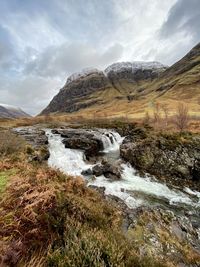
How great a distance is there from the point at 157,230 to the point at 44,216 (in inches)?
271

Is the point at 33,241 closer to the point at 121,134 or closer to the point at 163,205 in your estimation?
the point at 163,205

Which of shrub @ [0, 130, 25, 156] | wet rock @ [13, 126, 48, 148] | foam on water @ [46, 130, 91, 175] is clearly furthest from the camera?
wet rock @ [13, 126, 48, 148]

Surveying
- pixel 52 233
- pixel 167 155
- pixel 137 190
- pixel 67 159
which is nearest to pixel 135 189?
pixel 137 190

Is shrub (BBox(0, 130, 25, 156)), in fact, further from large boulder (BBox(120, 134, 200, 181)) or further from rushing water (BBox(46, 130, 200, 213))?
large boulder (BBox(120, 134, 200, 181))

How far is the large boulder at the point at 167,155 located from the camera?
926 inches

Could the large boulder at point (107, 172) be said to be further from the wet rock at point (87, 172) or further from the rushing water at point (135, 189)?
the rushing water at point (135, 189)

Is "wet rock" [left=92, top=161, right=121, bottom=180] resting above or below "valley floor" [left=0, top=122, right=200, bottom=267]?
below

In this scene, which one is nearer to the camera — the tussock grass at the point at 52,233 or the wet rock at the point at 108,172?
the tussock grass at the point at 52,233

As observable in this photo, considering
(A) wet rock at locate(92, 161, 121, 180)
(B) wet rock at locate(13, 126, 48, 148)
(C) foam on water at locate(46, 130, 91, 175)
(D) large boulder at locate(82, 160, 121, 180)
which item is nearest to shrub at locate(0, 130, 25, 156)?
(C) foam on water at locate(46, 130, 91, 175)

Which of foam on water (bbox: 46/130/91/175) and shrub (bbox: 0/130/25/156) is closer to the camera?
shrub (bbox: 0/130/25/156)

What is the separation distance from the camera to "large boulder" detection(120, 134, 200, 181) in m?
23.5

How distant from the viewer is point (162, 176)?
75.8 ft

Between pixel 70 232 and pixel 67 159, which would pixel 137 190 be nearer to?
pixel 67 159

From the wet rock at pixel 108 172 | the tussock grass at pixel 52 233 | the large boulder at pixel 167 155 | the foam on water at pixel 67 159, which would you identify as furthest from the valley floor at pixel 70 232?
the foam on water at pixel 67 159
